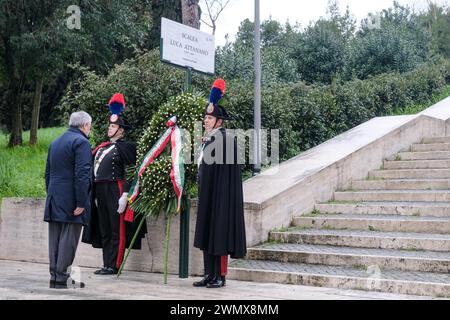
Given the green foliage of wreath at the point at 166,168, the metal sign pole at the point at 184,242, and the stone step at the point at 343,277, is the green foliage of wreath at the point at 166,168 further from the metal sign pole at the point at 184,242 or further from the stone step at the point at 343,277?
the stone step at the point at 343,277

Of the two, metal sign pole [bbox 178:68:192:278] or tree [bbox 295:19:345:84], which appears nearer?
metal sign pole [bbox 178:68:192:278]

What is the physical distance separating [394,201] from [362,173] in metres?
1.32

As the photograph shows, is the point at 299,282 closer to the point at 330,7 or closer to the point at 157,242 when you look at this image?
the point at 157,242

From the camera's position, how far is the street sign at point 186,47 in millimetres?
8188

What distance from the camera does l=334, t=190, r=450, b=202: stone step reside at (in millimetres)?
9820

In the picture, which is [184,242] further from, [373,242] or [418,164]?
[418,164]

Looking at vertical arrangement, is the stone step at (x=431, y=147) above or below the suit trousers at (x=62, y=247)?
above

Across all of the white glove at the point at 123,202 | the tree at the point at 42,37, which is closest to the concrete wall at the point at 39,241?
the white glove at the point at 123,202

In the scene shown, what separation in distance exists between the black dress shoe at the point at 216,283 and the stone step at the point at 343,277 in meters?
0.51

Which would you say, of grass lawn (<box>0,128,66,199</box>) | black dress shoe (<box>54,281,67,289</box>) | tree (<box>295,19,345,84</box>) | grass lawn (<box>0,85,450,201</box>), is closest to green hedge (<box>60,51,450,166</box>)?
grass lawn (<box>0,85,450,201</box>)

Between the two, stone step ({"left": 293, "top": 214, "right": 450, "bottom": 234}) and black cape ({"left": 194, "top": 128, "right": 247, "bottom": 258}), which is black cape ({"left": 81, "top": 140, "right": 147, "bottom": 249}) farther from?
stone step ({"left": 293, "top": 214, "right": 450, "bottom": 234})

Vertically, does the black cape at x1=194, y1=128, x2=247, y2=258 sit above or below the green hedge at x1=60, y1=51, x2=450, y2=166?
below

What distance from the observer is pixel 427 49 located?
23.4 m

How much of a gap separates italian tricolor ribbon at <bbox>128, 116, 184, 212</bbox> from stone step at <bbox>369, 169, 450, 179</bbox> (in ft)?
14.9
